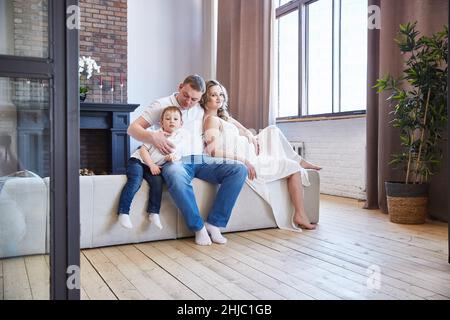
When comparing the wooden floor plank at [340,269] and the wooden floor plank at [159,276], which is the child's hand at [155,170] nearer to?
the wooden floor plank at [159,276]

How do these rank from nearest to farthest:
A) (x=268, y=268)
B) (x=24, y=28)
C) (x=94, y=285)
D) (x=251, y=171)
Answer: (x=24, y=28) < (x=94, y=285) < (x=268, y=268) < (x=251, y=171)

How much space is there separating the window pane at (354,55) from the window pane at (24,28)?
331 centimetres

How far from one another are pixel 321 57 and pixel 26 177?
12.4 feet

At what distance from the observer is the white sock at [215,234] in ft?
7.52

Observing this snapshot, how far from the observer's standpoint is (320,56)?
14.6 feet

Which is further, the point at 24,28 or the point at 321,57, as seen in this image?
the point at 321,57

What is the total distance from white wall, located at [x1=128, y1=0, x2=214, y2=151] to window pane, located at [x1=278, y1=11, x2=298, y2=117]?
3.52 ft

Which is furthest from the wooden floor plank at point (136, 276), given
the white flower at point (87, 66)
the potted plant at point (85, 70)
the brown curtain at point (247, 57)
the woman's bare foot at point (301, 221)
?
the white flower at point (87, 66)

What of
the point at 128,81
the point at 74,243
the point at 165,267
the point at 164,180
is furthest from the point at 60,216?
the point at 128,81

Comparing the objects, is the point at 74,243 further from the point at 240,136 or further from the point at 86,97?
the point at 86,97

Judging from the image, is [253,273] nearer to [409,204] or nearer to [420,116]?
[409,204]

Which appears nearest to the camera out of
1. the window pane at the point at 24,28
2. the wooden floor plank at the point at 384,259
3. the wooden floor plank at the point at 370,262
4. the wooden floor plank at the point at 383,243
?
the window pane at the point at 24,28

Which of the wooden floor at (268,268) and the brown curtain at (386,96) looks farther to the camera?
the brown curtain at (386,96)

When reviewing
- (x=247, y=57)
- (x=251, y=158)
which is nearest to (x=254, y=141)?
(x=251, y=158)
